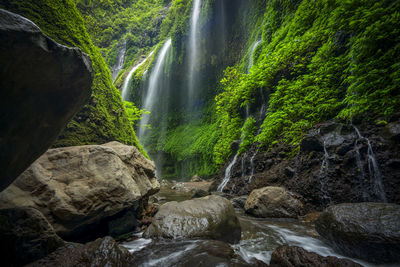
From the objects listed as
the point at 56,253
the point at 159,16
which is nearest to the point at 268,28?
the point at 56,253

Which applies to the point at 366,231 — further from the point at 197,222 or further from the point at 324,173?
the point at 197,222

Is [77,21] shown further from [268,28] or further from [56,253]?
[268,28]

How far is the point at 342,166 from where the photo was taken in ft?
13.1

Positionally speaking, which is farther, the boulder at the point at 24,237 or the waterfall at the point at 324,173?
the waterfall at the point at 324,173

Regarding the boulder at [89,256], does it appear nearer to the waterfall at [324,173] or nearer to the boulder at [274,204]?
the boulder at [274,204]

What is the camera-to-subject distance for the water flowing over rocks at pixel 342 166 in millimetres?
3365

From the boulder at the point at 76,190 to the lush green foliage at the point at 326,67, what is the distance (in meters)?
5.27

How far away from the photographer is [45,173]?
2650mm

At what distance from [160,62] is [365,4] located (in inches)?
769

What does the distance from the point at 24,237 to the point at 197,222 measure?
2.32m

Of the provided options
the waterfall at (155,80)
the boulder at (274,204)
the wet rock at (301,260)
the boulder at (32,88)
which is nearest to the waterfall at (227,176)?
the boulder at (274,204)

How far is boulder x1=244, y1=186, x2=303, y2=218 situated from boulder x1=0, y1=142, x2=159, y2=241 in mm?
3111

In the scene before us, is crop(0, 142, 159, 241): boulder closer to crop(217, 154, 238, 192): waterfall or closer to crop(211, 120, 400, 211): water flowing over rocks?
crop(211, 120, 400, 211): water flowing over rocks

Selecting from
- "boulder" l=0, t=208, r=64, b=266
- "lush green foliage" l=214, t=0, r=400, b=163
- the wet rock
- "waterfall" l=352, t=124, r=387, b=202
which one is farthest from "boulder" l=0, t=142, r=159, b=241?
"lush green foliage" l=214, t=0, r=400, b=163
